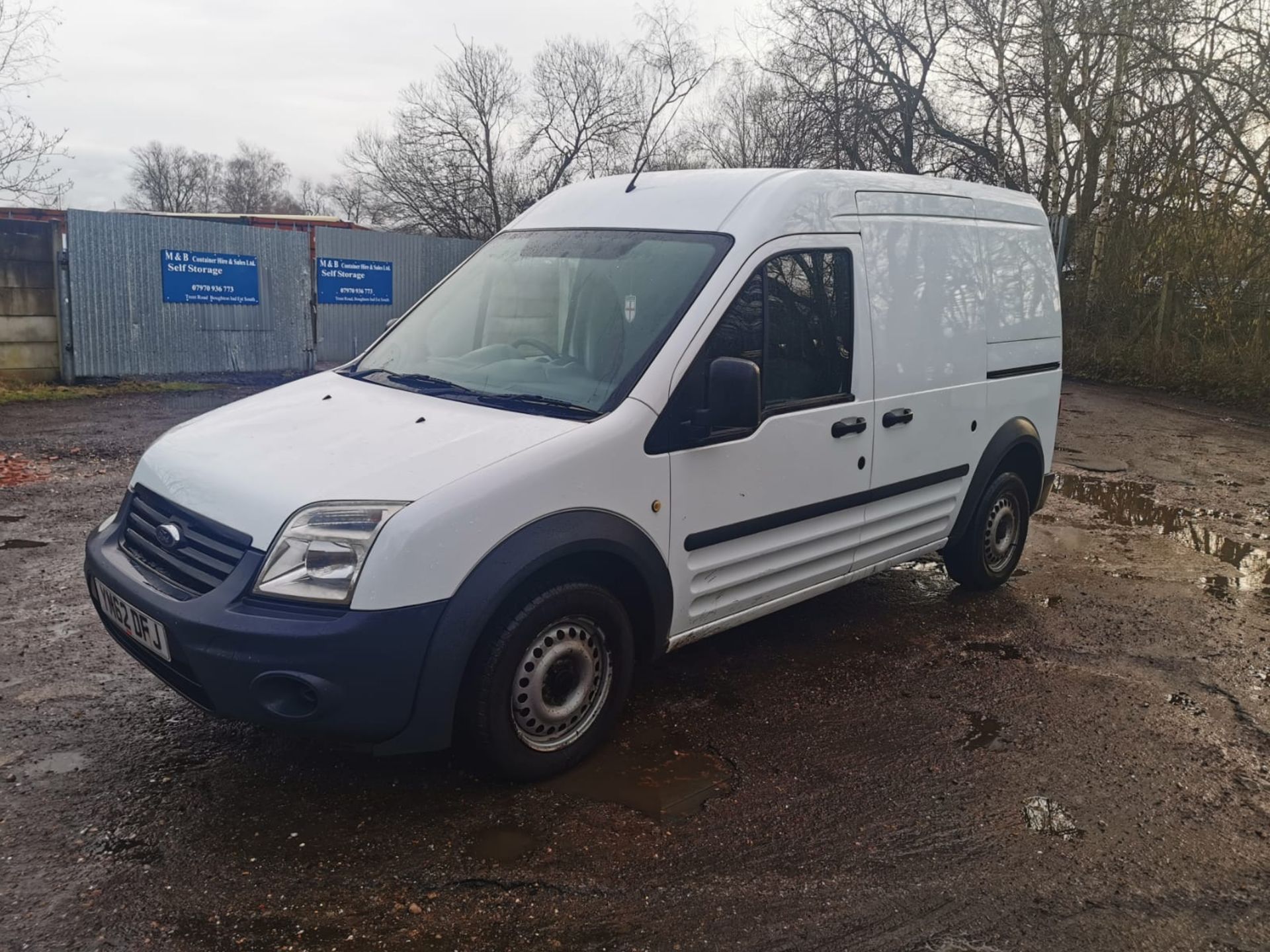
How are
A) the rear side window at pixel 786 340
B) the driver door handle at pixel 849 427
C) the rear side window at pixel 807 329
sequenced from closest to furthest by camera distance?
the rear side window at pixel 786 340 → the rear side window at pixel 807 329 → the driver door handle at pixel 849 427

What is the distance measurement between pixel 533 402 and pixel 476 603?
0.89 metres

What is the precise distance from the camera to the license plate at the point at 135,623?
3.13 meters

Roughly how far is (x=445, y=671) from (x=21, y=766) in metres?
1.65

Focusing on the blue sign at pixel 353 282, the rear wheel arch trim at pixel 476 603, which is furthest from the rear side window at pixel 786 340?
the blue sign at pixel 353 282

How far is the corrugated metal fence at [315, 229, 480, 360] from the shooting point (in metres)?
15.4

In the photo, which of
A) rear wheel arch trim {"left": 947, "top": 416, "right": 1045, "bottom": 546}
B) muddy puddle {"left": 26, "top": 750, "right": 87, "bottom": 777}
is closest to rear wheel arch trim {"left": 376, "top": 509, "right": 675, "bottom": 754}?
muddy puddle {"left": 26, "top": 750, "right": 87, "bottom": 777}

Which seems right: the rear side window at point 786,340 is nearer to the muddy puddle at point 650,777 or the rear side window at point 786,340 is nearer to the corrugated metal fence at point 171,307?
the muddy puddle at point 650,777

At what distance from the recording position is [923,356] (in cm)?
477

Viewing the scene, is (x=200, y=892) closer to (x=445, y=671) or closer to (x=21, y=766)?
(x=445, y=671)

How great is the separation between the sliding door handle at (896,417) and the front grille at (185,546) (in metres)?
2.80

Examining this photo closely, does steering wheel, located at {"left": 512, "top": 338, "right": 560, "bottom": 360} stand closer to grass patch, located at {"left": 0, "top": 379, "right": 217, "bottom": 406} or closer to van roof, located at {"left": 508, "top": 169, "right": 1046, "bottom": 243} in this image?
van roof, located at {"left": 508, "top": 169, "right": 1046, "bottom": 243}

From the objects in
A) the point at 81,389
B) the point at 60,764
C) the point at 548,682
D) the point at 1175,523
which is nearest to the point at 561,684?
the point at 548,682

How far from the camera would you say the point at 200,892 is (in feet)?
9.18

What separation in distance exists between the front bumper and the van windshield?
1031mm
